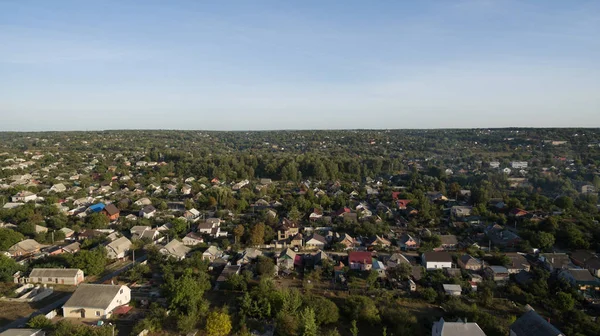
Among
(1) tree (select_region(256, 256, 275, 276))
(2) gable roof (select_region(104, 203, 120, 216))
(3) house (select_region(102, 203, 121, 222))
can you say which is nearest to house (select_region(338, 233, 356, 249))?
(1) tree (select_region(256, 256, 275, 276))

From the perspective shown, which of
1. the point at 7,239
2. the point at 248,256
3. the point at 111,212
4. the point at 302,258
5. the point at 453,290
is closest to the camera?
the point at 453,290

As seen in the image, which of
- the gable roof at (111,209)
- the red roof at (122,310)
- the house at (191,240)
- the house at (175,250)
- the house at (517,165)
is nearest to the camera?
the red roof at (122,310)

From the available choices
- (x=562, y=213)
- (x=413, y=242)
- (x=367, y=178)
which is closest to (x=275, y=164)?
(x=367, y=178)

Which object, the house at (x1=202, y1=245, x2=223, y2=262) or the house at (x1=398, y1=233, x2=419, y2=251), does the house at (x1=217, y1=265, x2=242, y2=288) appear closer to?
the house at (x1=202, y1=245, x2=223, y2=262)

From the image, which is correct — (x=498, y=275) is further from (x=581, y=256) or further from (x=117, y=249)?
(x=117, y=249)

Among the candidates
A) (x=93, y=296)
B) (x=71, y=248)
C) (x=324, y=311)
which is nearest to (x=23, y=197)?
(x=71, y=248)

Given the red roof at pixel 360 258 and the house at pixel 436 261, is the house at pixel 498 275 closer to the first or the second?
the house at pixel 436 261

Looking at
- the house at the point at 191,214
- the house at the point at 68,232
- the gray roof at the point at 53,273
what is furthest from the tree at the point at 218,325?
the house at the point at 191,214
